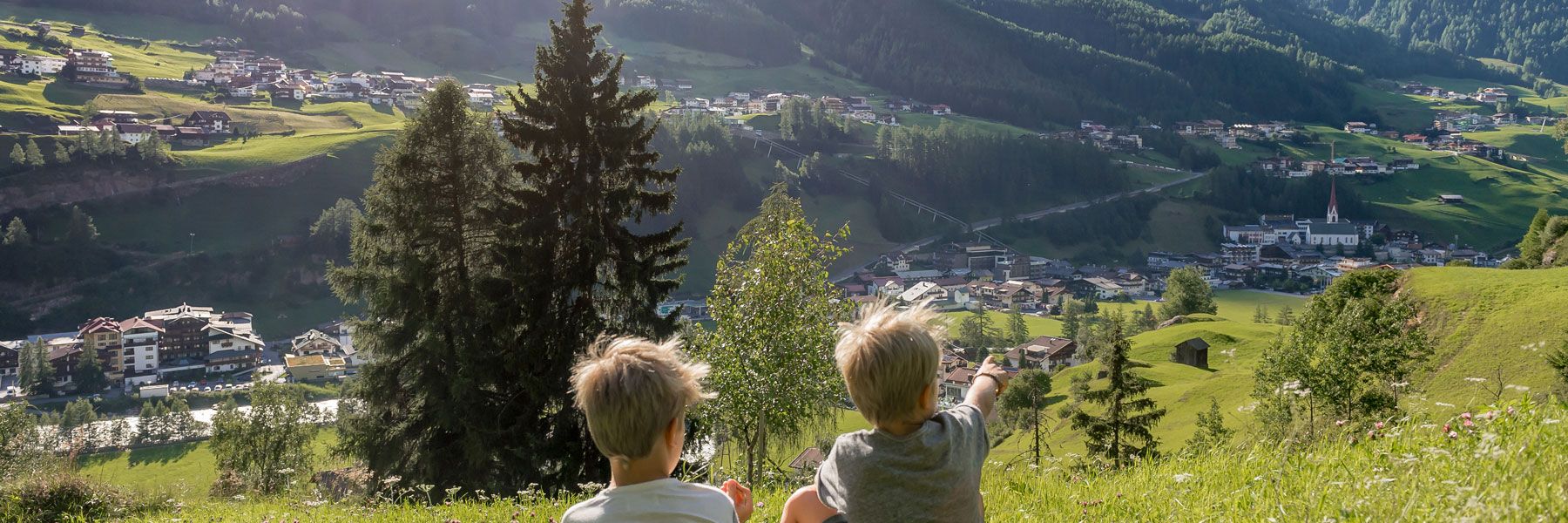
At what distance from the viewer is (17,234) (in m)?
84.4

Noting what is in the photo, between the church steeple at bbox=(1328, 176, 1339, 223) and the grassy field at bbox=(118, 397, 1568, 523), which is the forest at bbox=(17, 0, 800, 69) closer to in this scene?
the church steeple at bbox=(1328, 176, 1339, 223)

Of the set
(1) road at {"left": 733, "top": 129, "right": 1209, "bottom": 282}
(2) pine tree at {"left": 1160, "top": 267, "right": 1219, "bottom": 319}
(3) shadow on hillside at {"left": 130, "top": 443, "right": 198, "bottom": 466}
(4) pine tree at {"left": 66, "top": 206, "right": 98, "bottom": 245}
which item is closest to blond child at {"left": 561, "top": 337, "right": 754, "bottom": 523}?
(3) shadow on hillside at {"left": 130, "top": 443, "right": 198, "bottom": 466}

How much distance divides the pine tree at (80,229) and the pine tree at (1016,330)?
83.6m

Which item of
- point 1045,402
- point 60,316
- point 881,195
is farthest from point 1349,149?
point 60,316

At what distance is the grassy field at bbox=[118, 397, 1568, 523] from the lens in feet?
9.80

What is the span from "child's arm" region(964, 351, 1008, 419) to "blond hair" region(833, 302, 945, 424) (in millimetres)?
275

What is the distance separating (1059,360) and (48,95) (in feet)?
380

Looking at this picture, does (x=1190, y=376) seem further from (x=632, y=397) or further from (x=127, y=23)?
(x=127, y=23)

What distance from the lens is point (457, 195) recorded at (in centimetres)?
1734

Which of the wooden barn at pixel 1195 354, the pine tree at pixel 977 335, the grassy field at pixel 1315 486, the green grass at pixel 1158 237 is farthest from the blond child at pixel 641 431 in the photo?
the green grass at pixel 1158 237

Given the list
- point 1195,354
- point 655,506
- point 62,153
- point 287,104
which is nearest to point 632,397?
point 655,506

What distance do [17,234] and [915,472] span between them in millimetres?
107312

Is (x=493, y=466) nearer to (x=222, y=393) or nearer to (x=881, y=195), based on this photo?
(x=222, y=393)

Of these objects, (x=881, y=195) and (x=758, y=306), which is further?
(x=881, y=195)
